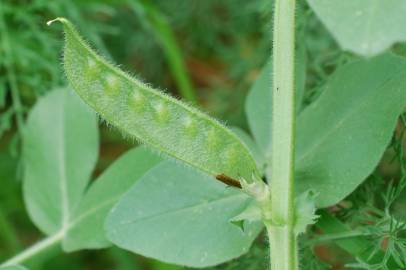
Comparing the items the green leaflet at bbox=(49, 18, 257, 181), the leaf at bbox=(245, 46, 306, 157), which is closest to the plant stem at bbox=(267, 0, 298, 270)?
the green leaflet at bbox=(49, 18, 257, 181)

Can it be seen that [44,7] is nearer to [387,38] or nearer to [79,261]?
[79,261]

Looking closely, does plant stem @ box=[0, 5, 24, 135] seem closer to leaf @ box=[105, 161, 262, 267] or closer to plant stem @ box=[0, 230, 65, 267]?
plant stem @ box=[0, 230, 65, 267]

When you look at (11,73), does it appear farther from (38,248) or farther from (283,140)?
(283,140)

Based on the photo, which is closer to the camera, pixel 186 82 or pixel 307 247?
pixel 307 247

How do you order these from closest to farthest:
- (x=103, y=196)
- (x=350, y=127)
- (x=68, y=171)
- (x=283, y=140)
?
(x=283, y=140), (x=350, y=127), (x=103, y=196), (x=68, y=171)

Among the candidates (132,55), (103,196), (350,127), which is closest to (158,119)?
(350,127)

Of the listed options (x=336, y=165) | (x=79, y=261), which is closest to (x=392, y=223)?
(x=336, y=165)
